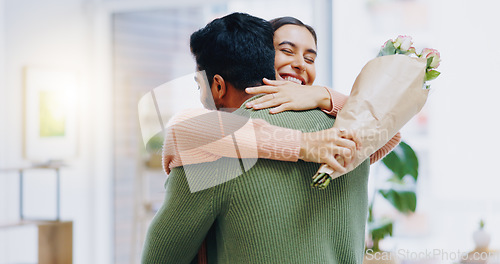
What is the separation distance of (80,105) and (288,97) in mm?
2899

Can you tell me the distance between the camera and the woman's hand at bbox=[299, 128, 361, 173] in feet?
2.76

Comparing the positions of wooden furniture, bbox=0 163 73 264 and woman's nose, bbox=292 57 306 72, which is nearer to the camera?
woman's nose, bbox=292 57 306 72

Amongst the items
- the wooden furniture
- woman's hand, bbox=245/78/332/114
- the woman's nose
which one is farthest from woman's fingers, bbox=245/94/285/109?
the wooden furniture

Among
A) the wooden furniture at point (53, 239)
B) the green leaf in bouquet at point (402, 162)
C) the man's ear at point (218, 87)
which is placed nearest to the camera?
the man's ear at point (218, 87)

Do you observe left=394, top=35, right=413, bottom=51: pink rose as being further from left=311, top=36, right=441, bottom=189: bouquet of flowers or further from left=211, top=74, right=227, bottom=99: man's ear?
left=211, top=74, right=227, bottom=99: man's ear

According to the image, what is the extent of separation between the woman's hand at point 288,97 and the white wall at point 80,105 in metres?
2.57

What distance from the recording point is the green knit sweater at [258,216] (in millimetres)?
836

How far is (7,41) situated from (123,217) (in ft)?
4.71

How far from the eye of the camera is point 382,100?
3.08 feet

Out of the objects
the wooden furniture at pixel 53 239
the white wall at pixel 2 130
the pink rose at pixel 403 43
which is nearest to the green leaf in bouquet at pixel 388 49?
the pink rose at pixel 403 43

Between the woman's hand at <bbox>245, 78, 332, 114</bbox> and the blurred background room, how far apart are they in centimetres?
165

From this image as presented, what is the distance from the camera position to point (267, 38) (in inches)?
38.2

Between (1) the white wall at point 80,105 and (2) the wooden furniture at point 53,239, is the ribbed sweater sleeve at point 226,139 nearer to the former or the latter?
(2) the wooden furniture at point 53,239

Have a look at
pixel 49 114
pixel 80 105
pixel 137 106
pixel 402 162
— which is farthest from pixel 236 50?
pixel 80 105
